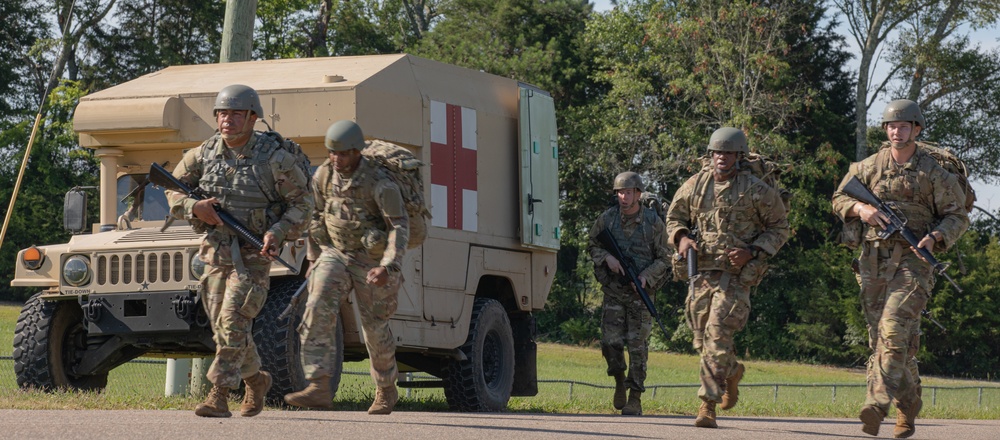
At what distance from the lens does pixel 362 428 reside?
8.79 m

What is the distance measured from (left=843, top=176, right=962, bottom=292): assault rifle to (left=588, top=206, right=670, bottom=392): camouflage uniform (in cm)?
383

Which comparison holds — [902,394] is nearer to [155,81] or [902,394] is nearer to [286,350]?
[286,350]

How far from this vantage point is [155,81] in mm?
13539

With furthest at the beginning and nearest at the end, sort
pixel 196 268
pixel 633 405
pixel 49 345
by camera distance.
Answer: pixel 633 405 → pixel 49 345 → pixel 196 268

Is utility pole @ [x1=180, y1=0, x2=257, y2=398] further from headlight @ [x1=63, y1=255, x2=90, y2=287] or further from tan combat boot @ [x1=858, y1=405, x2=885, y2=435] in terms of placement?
tan combat boot @ [x1=858, y1=405, x2=885, y2=435]

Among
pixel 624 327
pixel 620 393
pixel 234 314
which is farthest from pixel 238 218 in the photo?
pixel 620 393

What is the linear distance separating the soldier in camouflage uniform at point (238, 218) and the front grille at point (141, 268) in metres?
2.32

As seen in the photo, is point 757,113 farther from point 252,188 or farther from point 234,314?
point 234,314

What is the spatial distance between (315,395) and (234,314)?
2.23ft

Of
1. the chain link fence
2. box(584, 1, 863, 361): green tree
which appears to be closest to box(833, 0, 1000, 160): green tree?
box(584, 1, 863, 361): green tree

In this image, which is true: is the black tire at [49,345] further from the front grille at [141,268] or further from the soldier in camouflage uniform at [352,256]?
the soldier in camouflage uniform at [352,256]

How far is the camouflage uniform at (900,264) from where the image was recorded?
10.2 metres

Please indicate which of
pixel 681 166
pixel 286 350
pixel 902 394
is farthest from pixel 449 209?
pixel 681 166

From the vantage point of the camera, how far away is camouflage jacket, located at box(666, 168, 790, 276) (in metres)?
10.9
